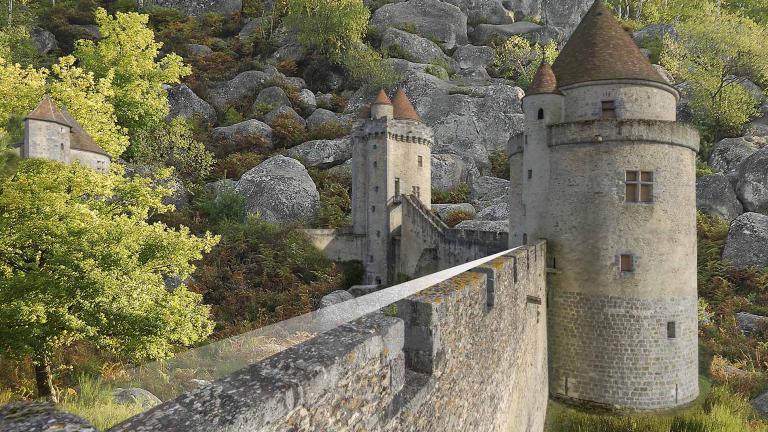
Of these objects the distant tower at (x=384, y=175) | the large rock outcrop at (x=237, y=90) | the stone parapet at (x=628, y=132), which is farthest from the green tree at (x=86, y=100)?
the large rock outcrop at (x=237, y=90)

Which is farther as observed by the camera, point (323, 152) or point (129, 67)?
point (323, 152)

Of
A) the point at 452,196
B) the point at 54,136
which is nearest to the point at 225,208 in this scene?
the point at 54,136

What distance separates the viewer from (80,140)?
68.6 feet

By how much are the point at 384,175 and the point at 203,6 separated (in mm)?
50888

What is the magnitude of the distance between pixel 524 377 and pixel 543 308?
416 cm

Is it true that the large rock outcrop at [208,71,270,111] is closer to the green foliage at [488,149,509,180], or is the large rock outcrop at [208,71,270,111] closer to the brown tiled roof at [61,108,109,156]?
the brown tiled roof at [61,108,109,156]

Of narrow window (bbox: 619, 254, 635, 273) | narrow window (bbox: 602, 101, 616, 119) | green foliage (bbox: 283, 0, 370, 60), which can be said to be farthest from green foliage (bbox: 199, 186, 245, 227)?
green foliage (bbox: 283, 0, 370, 60)

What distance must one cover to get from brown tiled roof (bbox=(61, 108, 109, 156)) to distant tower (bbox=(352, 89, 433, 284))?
1446 cm

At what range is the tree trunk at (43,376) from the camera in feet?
29.3

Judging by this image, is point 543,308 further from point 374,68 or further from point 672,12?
point 672,12

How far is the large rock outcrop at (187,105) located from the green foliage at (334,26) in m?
15.6

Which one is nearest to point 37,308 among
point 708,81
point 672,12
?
point 708,81

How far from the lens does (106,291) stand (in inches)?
377

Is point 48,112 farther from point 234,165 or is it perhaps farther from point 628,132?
point 628,132
